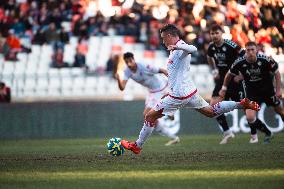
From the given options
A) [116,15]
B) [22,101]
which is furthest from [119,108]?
[116,15]

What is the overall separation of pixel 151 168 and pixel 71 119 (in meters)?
12.0

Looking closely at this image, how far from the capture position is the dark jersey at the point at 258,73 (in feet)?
52.3

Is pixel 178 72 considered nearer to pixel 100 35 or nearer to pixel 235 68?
pixel 235 68

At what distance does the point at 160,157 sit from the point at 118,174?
9.33ft

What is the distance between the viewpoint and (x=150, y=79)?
1873cm

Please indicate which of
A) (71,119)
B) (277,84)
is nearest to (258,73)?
(277,84)

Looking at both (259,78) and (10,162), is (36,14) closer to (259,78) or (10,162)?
(259,78)

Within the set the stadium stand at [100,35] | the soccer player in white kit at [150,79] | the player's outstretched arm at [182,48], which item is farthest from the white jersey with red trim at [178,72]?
the stadium stand at [100,35]

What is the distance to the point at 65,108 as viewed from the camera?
22922 mm

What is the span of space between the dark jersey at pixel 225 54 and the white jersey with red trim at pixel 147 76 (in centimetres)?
168

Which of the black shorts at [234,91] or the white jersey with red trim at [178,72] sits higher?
the white jersey with red trim at [178,72]

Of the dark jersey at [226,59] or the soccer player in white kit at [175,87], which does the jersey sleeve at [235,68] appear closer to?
the dark jersey at [226,59]

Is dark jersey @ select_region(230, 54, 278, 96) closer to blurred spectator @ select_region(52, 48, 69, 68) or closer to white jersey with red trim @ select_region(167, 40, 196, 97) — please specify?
white jersey with red trim @ select_region(167, 40, 196, 97)

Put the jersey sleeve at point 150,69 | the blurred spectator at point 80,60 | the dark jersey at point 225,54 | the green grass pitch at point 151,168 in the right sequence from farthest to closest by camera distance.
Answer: the blurred spectator at point 80,60
the jersey sleeve at point 150,69
the dark jersey at point 225,54
the green grass pitch at point 151,168
